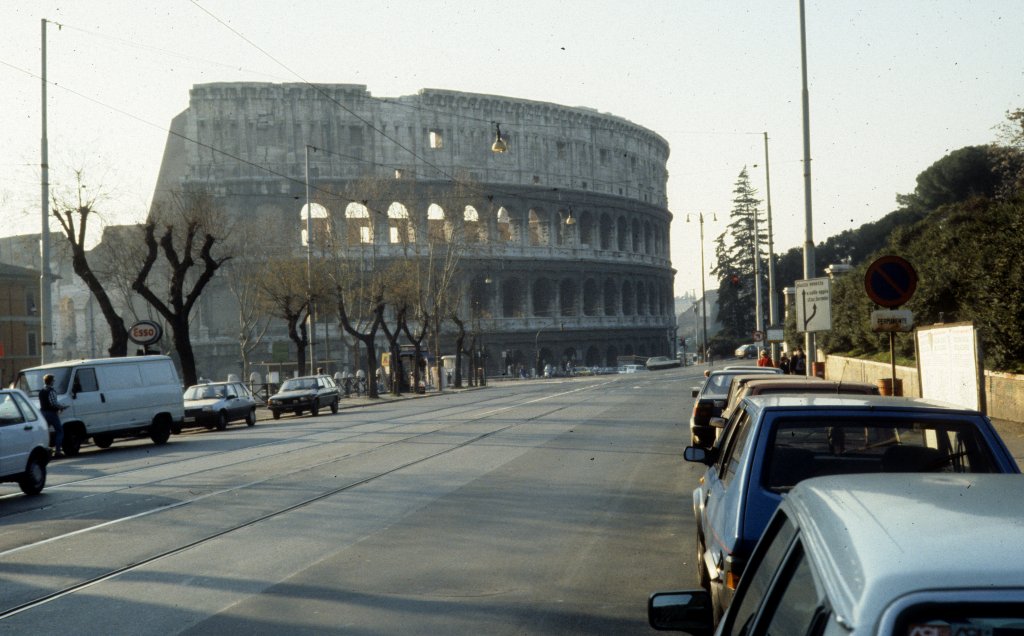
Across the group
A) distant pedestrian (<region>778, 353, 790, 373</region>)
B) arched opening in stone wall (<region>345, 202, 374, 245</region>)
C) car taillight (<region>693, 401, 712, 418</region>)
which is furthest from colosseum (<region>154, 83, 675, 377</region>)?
car taillight (<region>693, 401, 712, 418</region>)

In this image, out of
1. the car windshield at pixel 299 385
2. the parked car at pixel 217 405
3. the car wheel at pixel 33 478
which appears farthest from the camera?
the car windshield at pixel 299 385

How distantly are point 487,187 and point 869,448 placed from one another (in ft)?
288

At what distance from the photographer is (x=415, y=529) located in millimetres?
10469

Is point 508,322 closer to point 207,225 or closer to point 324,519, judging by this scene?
→ point 207,225

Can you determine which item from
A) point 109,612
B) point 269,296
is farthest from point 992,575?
point 269,296

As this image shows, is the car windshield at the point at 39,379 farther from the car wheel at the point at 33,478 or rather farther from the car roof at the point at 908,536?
the car roof at the point at 908,536

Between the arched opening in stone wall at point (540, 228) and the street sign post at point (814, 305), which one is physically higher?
the arched opening in stone wall at point (540, 228)

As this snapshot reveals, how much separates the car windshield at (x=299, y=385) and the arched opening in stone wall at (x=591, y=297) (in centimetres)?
6188

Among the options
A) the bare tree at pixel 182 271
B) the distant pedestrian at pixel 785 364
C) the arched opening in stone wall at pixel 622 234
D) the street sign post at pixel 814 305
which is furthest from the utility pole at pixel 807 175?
the arched opening in stone wall at pixel 622 234

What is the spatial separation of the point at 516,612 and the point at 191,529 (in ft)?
16.3

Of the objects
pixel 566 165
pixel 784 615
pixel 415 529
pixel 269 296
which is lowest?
pixel 415 529

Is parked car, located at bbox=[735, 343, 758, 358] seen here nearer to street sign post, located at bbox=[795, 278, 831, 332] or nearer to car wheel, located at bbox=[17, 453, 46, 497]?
street sign post, located at bbox=[795, 278, 831, 332]

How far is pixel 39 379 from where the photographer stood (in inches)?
973

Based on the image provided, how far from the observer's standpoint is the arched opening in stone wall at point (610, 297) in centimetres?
10350
